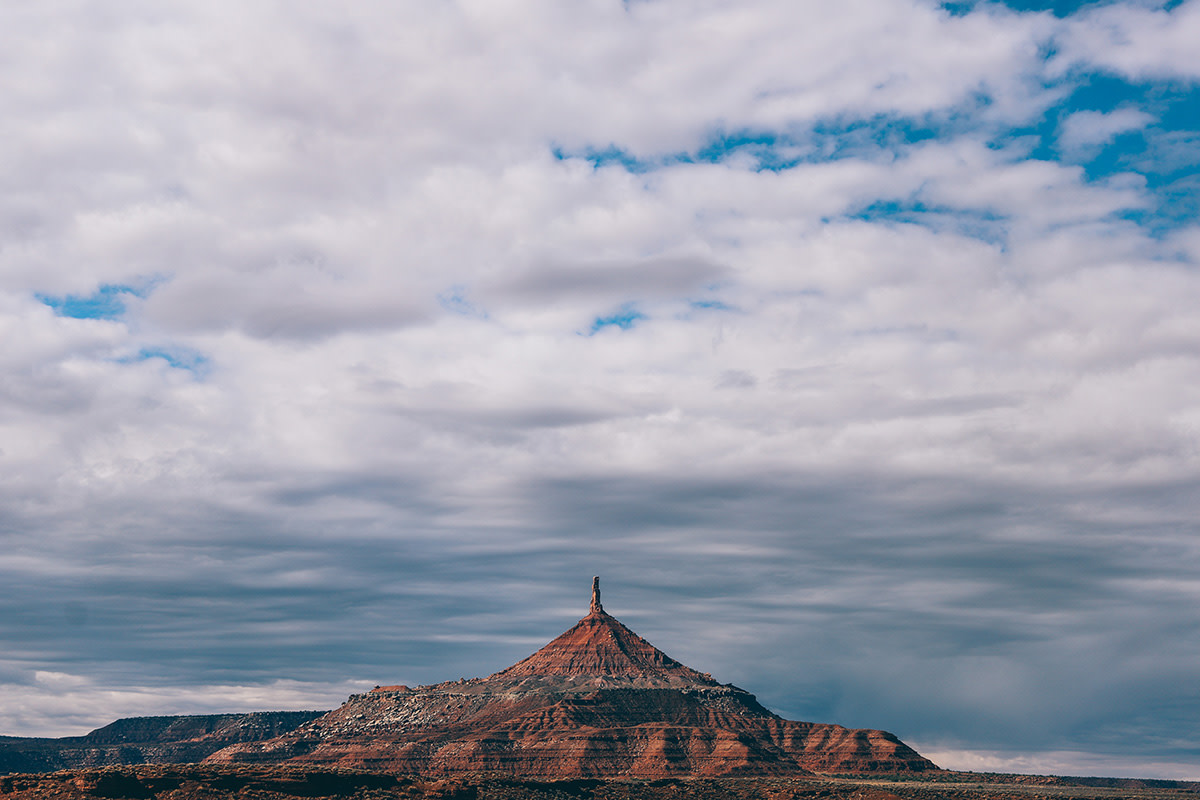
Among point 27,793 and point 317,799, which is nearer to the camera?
point 27,793

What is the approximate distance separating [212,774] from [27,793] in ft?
109

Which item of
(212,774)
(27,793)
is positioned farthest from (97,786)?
(212,774)

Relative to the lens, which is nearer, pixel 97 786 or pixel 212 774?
pixel 97 786

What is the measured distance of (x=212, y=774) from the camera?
650ft

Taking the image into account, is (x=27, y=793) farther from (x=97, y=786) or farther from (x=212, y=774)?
(x=212, y=774)

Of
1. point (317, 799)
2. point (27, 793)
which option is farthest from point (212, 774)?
point (27, 793)

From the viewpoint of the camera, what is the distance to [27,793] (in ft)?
555

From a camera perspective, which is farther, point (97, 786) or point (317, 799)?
point (317, 799)

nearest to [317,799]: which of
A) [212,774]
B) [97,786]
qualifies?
[212,774]

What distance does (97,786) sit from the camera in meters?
177

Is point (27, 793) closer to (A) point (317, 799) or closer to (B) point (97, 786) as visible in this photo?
(B) point (97, 786)

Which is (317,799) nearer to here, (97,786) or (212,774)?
(212,774)

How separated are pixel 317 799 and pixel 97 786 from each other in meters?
33.7

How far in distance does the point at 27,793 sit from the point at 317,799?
43.6 meters
